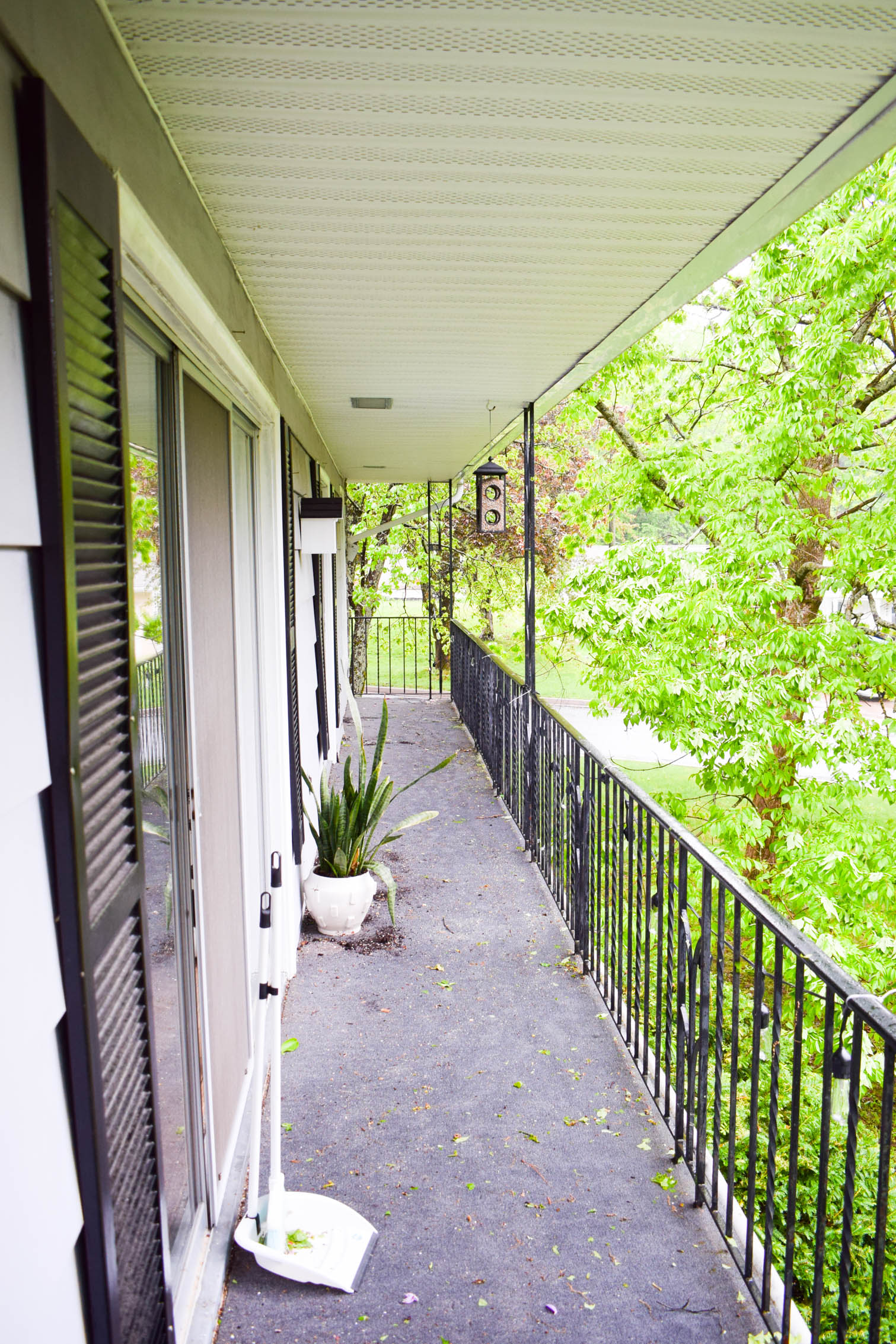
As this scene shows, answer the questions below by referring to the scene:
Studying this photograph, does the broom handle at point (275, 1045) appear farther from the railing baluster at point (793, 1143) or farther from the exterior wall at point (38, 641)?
the railing baluster at point (793, 1143)

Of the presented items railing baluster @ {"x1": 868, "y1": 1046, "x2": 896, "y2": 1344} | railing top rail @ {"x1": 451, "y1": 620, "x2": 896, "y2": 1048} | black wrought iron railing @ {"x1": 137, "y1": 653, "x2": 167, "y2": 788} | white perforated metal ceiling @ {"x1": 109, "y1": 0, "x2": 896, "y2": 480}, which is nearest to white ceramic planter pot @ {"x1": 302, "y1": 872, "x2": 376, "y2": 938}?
railing top rail @ {"x1": 451, "y1": 620, "x2": 896, "y2": 1048}

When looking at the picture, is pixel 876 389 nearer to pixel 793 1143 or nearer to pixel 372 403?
pixel 372 403

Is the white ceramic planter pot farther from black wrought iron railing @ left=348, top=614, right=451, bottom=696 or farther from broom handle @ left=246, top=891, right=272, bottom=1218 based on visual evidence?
black wrought iron railing @ left=348, top=614, right=451, bottom=696

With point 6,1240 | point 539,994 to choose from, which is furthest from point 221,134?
point 539,994

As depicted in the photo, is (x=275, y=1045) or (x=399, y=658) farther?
(x=399, y=658)

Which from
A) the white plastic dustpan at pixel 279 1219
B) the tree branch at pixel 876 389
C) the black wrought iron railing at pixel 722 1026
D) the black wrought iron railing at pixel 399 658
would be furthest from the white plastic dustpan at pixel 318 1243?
the black wrought iron railing at pixel 399 658

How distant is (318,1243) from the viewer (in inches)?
80.7

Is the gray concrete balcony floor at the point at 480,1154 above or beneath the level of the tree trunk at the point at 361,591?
beneath

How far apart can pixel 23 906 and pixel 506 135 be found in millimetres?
1638

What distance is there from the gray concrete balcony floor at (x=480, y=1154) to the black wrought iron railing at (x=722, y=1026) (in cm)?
11

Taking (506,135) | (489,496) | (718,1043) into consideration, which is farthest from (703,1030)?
(489,496)

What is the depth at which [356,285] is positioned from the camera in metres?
2.77

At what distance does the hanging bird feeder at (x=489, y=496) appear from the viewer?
6.28 metres

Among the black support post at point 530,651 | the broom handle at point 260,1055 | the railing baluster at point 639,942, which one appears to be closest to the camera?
the broom handle at point 260,1055
